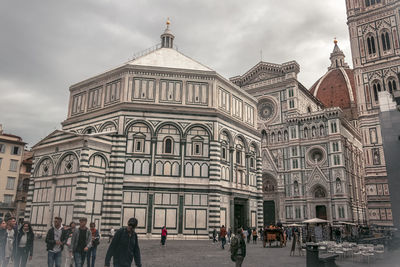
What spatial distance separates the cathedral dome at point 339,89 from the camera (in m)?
76.3

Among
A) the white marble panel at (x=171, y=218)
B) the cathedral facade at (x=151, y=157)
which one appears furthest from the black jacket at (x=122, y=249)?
the white marble panel at (x=171, y=218)

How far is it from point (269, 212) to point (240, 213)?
70.1 feet

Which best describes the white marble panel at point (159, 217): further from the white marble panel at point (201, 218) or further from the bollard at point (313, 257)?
the bollard at point (313, 257)

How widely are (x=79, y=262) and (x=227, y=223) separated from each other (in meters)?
19.1

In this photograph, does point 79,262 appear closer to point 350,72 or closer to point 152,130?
point 152,130

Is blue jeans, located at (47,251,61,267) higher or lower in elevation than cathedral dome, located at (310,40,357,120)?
lower

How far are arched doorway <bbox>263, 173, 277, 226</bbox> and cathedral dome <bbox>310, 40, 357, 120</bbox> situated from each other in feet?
116

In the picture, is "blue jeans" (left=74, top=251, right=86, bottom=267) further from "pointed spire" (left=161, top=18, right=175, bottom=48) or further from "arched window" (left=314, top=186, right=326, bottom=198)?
"arched window" (left=314, top=186, right=326, bottom=198)

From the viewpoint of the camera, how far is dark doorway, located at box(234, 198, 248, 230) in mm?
28167

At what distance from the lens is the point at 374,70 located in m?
48.8

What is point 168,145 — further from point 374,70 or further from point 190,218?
point 374,70

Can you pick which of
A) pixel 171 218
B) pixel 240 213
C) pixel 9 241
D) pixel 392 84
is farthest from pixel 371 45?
pixel 9 241

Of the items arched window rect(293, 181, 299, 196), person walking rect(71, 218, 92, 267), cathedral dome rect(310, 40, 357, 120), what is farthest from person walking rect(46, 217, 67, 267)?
cathedral dome rect(310, 40, 357, 120)

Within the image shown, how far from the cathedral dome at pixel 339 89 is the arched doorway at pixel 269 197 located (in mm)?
35229
